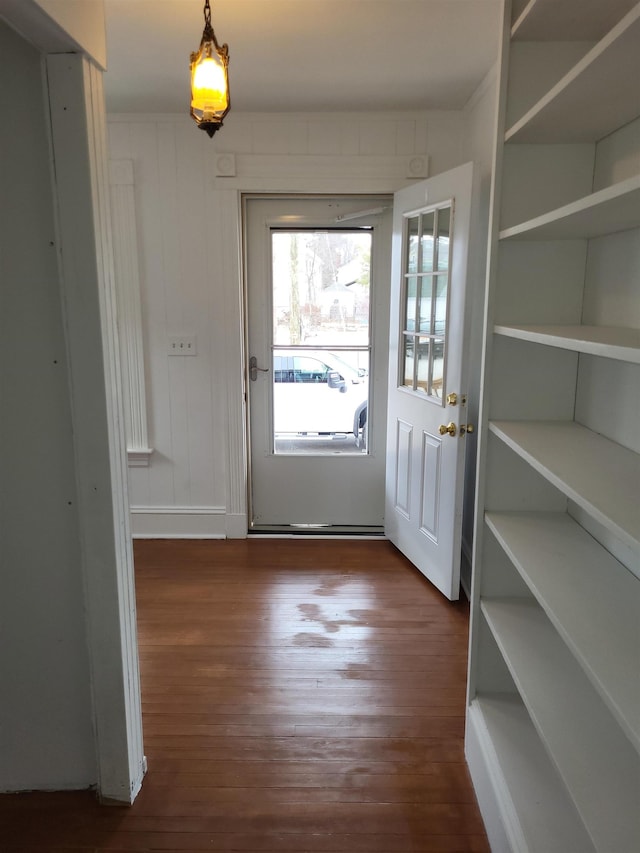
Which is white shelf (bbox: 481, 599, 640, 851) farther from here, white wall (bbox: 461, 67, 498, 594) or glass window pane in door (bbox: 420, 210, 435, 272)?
glass window pane in door (bbox: 420, 210, 435, 272)

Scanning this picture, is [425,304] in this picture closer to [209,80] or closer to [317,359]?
[317,359]

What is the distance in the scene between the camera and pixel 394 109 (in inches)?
125

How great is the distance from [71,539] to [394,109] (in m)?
2.78

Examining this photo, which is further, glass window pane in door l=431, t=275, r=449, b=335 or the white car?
the white car

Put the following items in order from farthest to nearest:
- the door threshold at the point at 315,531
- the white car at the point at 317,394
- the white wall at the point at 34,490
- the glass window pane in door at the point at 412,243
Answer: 1. the door threshold at the point at 315,531
2. the white car at the point at 317,394
3. the glass window pane in door at the point at 412,243
4. the white wall at the point at 34,490

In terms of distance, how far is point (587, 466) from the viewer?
1.25m

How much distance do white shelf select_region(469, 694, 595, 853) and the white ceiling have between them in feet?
7.82

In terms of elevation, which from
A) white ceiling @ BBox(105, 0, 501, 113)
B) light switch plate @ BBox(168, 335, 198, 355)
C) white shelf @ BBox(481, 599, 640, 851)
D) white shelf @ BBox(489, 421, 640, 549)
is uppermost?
white ceiling @ BBox(105, 0, 501, 113)

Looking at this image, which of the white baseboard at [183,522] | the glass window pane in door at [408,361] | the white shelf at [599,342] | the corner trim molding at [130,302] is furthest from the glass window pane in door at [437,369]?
the corner trim molding at [130,302]

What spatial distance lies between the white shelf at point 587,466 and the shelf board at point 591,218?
504 millimetres

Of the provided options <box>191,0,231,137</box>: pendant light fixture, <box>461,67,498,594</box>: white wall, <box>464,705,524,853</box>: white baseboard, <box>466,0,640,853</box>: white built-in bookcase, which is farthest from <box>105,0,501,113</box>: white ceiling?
<box>464,705,524,853</box>: white baseboard

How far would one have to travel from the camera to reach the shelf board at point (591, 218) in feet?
3.06

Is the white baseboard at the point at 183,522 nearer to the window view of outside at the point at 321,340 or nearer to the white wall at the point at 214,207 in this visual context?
the white wall at the point at 214,207

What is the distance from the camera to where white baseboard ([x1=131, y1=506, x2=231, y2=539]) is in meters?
3.68
